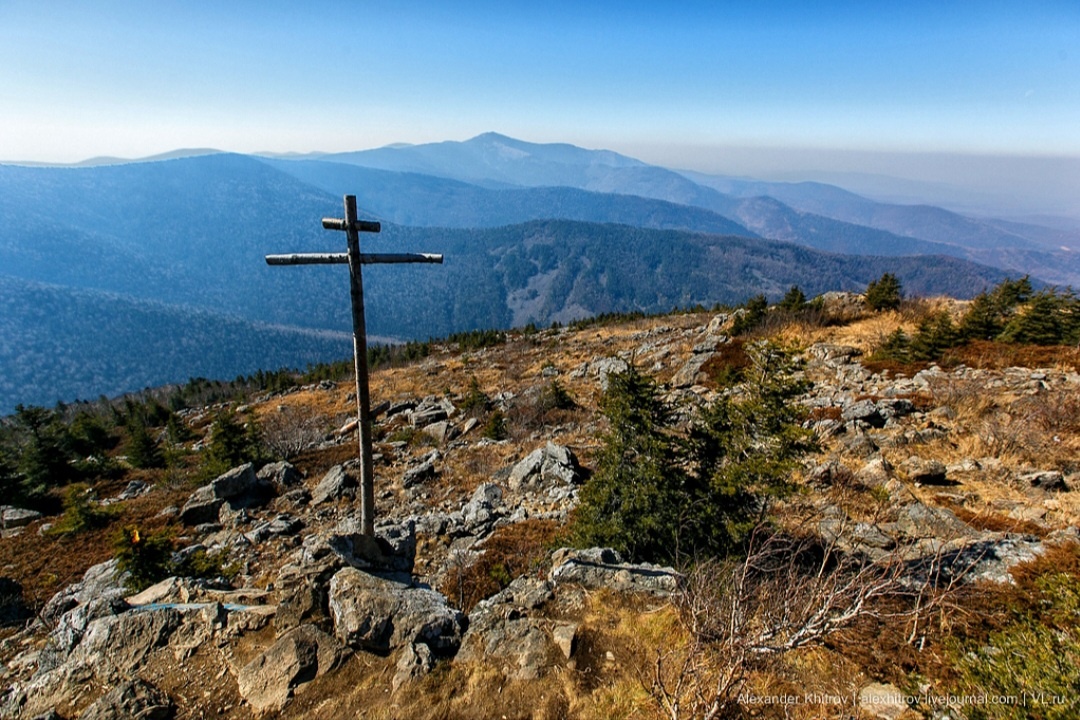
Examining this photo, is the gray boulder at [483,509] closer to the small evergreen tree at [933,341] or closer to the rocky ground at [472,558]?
the rocky ground at [472,558]

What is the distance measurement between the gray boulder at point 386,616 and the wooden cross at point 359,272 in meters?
0.95

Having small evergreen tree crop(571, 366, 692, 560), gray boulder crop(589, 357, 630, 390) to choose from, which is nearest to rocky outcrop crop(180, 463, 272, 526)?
small evergreen tree crop(571, 366, 692, 560)

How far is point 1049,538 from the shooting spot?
7.45m

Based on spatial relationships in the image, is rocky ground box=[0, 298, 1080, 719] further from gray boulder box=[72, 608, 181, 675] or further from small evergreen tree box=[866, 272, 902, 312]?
small evergreen tree box=[866, 272, 902, 312]

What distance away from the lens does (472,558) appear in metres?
9.84

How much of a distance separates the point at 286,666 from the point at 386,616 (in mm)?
1218

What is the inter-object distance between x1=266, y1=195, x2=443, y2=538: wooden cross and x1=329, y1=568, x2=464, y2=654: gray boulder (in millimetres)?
949

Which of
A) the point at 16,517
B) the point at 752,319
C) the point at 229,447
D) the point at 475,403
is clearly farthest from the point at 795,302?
the point at 16,517

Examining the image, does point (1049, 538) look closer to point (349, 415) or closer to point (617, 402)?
point (617, 402)

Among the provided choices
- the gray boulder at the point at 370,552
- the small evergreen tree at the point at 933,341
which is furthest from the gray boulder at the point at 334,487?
the small evergreen tree at the point at 933,341

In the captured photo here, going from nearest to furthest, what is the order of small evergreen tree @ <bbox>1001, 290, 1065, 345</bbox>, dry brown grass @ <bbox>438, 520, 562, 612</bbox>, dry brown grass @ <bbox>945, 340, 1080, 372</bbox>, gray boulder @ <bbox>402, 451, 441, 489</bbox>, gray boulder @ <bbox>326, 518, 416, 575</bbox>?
gray boulder @ <bbox>326, 518, 416, 575</bbox> < dry brown grass @ <bbox>438, 520, 562, 612</bbox> < dry brown grass @ <bbox>945, 340, 1080, 372</bbox> < gray boulder @ <bbox>402, 451, 441, 489</bbox> < small evergreen tree @ <bbox>1001, 290, 1065, 345</bbox>

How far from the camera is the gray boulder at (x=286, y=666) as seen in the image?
5320 mm

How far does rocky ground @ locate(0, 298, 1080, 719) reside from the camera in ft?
17.6

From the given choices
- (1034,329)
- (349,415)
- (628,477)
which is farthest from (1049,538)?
(349,415)
